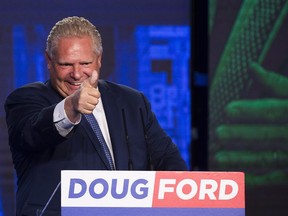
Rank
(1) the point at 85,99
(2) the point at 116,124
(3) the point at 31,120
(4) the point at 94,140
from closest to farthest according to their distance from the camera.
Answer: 1. (1) the point at 85,99
2. (3) the point at 31,120
3. (4) the point at 94,140
4. (2) the point at 116,124

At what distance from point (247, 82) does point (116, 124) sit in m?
2.47

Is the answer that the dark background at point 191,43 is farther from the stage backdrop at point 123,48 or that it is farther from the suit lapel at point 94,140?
the suit lapel at point 94,140

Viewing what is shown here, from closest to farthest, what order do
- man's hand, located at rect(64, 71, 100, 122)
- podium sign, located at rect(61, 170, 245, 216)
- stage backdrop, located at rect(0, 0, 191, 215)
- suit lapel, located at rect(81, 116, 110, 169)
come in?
podium sign, located at rect(61, 170, 245, 216) → man's hand, located at rect(64, 71, 100, 122) → suit lapel, located at rect(81, 116, 110, 169) → stage backdrop, located at rect(0, 0, 191, 215)

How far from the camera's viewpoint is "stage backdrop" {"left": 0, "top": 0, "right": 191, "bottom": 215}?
4695 millimetres

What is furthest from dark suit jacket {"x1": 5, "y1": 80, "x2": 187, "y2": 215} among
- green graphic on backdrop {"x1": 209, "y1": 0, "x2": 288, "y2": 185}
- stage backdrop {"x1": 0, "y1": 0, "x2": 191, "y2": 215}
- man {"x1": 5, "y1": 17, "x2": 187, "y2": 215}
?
green graphic on backdrop {"x1": 209, "y1": 0, "x2": 288, "y2": 185}

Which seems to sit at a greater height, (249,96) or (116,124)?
(116,124)

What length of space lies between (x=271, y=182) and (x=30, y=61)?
1.89m

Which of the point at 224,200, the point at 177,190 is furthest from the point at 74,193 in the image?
the point at 224,200

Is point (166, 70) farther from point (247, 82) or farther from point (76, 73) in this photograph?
point (76, 73)

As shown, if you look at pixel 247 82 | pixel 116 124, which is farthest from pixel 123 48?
pixel 116 124

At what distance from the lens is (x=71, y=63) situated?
240cm

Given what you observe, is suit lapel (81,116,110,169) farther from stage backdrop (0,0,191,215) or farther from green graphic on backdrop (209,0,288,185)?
green graphic on backdrop (209,0,288,185)

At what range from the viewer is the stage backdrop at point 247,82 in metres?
4.83

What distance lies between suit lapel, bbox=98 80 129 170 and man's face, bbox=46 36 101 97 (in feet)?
0.53
